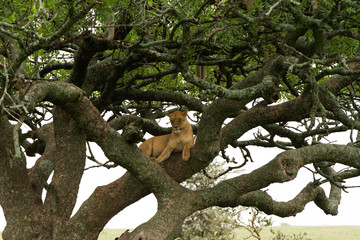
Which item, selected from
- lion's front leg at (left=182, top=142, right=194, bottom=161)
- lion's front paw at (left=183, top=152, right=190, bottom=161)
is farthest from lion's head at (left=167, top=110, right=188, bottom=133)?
lion's front paw at (left=183, top=152, right=190, bottom=161)

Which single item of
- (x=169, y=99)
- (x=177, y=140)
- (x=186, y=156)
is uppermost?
(x=169, y=99)

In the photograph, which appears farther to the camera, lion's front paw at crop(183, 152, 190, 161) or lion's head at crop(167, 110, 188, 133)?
lion's head at crop(167, 110, 188, 133)

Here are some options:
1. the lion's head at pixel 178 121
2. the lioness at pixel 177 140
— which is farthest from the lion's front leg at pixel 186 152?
the lion's head at pixel 178 121

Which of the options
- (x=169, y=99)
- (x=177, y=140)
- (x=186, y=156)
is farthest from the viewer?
(x=169, y=99)

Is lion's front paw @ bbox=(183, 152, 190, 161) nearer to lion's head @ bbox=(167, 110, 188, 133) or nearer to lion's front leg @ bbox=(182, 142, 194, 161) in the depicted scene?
lion's front leg @ bbox=(182, 142, 194, 161)

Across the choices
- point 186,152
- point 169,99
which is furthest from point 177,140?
point 169,99

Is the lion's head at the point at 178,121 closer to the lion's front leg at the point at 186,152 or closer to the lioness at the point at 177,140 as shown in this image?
the lioness at the point at 177,140

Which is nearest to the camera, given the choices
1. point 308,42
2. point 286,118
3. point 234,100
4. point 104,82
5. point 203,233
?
point 234,100

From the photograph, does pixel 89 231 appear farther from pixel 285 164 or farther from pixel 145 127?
pixel 285 164

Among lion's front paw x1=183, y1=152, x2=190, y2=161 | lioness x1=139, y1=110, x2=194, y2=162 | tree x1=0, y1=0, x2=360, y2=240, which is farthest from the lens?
lioness x1=139, y1=110, x2=194, y2=162

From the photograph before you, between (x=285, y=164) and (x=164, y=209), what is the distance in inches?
95.8

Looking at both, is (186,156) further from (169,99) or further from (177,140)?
(169,99)

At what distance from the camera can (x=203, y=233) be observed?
18.7 m

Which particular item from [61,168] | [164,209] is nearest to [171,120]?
[164,209]
